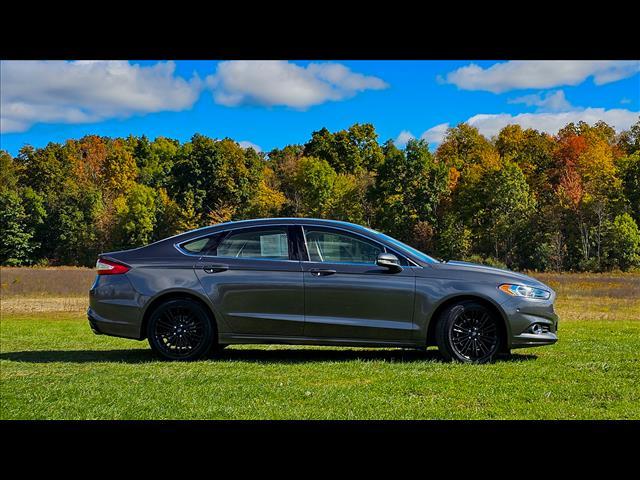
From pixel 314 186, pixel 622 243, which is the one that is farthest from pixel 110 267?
pixel 314 186

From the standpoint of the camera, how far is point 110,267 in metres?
8.80

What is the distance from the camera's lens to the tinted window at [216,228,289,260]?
341 inches

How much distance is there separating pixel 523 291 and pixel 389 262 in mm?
1569

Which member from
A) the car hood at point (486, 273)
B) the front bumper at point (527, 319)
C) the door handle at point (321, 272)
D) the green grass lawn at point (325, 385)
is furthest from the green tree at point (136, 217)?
the front bumper at point (527, 319)

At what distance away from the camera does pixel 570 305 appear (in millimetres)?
25891

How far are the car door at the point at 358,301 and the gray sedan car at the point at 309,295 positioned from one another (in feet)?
0.04

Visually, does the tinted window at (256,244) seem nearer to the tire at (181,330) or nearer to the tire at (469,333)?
the tire at (181,330)

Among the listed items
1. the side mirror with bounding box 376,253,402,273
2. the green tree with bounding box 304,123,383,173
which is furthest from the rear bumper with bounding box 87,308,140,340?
the green tree with bounding box 304,123,383,173

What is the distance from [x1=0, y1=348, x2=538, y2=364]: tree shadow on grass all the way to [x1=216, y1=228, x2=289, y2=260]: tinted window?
4.13ft

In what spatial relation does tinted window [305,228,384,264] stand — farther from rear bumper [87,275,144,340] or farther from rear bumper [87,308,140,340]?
rear bumper [87,308,140,340]

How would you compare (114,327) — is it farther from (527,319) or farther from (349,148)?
(349,148)
